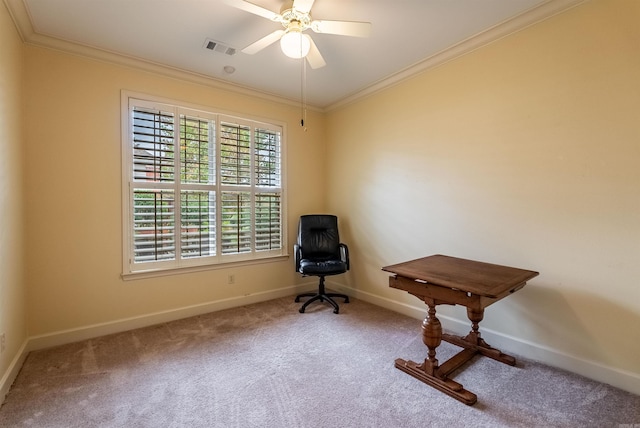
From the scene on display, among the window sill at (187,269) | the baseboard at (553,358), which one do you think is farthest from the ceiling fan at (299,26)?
the baseboard at (553,358)

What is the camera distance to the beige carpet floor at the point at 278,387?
5.35 feet

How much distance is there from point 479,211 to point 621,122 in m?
1.04

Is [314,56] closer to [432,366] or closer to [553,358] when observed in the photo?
[432,366]

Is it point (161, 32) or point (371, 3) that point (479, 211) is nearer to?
point (371, 3)

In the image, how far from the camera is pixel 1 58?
6.10 feet

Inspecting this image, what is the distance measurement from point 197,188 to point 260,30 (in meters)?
1.69

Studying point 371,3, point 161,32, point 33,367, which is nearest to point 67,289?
point 33,367

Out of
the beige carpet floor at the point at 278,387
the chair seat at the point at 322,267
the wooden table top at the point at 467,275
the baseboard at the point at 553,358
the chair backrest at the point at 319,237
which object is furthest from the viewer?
the chair backrest at the point at 319,237

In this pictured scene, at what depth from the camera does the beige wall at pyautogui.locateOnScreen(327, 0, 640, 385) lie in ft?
6.17

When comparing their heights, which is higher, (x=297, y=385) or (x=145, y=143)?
(x=145, y=143)

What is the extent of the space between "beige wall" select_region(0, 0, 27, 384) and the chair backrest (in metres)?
2.48

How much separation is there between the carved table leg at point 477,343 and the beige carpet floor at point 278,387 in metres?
0.06

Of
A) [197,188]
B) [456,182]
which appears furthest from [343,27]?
[197,188]

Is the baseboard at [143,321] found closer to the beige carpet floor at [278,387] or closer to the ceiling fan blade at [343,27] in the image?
the beige carpet floor at [278,387]
